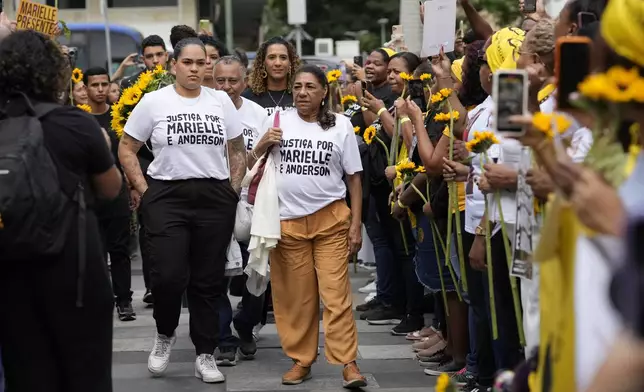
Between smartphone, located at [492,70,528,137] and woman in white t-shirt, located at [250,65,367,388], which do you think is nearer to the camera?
smartphone, located at [492,70,528,137]

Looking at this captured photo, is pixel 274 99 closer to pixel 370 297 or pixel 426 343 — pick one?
pixel 426 343

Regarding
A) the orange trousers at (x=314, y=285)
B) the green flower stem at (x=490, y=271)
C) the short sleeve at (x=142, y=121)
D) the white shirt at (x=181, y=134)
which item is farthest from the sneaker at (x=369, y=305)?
the green flower stem at (x=490, y=271)

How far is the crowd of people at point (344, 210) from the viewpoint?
110 inches

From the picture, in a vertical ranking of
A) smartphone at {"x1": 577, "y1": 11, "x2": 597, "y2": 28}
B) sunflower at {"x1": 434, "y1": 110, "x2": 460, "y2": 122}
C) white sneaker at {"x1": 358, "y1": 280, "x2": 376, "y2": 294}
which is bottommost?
white sneaker at {"x1": 358, "y1": 280, "x2": 376, "y2": 294}

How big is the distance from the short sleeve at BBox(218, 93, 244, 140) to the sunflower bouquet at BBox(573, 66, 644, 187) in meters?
5.13

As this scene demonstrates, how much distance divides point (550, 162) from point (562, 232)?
176mm

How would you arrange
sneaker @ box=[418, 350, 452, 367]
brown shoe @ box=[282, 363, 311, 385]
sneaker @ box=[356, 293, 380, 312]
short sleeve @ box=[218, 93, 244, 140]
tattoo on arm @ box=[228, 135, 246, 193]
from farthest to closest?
1. sneaker @ box=[356, 293, 380, 312]
2. sneaker @ box=[418, 350, 452, 367]
3. tattoo on arm @ box=[228, 135, 246, 193]
4. short sleeve @ box=[218, 93, 244, 140]
5. brown shoe @ box=[282, 363, 311, 385]

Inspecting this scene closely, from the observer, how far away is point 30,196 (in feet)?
15.4

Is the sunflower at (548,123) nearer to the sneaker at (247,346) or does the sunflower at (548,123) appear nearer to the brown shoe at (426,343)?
the brown shoe at (426,343)

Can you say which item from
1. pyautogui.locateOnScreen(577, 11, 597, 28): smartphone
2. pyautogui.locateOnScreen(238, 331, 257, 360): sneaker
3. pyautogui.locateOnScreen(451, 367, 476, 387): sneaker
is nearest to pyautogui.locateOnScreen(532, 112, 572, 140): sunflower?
pyautogui.locateOnScreen(577, 11, 597, 28): smartphone

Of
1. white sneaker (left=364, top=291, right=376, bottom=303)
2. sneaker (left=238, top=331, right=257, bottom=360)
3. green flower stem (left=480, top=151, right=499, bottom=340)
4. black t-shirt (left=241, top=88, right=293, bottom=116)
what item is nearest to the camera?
green flower stem (left=480, top=151, right=499, bottom=340)

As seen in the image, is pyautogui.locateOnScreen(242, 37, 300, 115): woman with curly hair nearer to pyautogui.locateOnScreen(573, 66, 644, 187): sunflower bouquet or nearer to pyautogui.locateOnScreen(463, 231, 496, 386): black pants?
pyautogui.locateOnScreen(463, 231, 496, 386): black pants

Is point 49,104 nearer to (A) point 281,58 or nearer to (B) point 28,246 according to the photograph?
(B) point 28,246

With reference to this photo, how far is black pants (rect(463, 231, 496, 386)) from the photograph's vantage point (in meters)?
6.63
